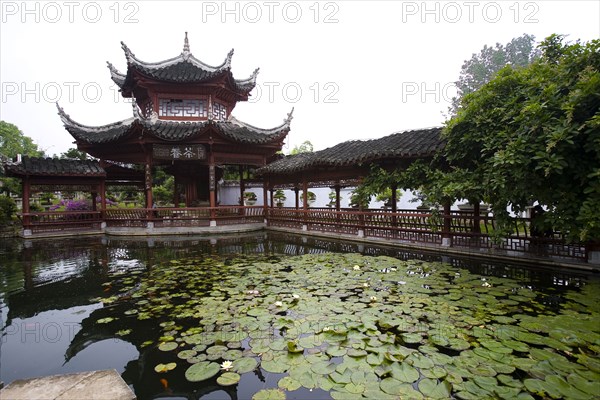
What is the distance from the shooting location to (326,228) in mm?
12055

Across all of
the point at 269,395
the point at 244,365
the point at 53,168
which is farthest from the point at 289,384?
the point at 53,168

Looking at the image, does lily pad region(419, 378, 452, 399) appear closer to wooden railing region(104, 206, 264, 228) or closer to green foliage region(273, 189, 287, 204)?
wooden railing region(104, 206, 264, 228)

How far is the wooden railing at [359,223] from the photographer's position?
721cm

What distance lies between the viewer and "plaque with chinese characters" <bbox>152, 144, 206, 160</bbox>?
1318 cm

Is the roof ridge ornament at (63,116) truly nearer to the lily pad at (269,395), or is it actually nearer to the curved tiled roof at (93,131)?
the curved tiled roof at (93,131)

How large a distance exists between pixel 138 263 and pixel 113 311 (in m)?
3.46

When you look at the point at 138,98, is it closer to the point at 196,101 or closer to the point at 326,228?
the point at 196,101

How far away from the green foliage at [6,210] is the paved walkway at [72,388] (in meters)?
16.3

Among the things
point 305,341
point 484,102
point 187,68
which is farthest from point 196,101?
point 305,341

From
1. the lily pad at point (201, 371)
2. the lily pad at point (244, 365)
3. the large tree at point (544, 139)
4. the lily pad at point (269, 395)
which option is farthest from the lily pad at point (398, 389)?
the large tree at point (544, 139)

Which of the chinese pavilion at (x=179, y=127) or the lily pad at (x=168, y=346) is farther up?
the chinese pavilion at (x=179, y=127)

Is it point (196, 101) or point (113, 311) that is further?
point (196, 101)

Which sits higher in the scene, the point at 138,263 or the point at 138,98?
the point at 138,98

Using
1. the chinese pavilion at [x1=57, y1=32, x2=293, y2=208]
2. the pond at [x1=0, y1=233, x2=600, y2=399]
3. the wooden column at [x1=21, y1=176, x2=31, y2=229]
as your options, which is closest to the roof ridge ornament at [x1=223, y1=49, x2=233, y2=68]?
the chinese pavilion at [x1=57, y1=32, x2=293, y2=208]
